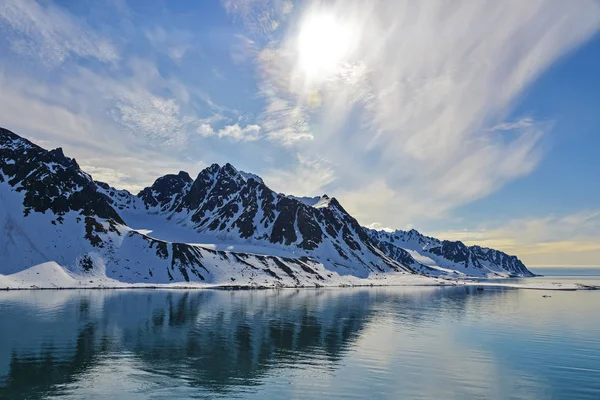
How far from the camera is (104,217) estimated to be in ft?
654

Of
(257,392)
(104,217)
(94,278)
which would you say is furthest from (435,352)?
(104,217)

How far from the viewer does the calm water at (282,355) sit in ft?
130

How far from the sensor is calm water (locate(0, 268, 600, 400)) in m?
39.5

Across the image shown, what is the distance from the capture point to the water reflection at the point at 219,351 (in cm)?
3956

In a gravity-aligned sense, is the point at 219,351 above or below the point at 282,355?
above

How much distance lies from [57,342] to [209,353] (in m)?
21.9

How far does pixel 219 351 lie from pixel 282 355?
8421 millimetres

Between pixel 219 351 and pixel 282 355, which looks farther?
pixel 219 351

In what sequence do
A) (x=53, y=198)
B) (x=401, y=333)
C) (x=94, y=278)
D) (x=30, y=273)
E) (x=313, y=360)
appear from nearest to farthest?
(x=313, y=360) < (x=401, y=333) < (x=30, y=273) < (x=94, y=278) < (x=53, y=198)

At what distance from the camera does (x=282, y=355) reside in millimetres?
54156

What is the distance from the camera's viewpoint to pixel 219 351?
2151 inches

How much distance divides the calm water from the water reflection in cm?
20

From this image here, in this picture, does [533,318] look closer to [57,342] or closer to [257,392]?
[257,392]

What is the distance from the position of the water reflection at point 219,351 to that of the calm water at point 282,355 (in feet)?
0.65
